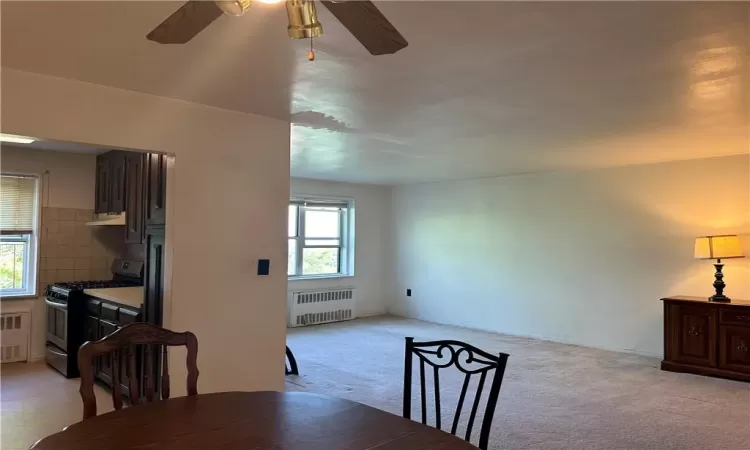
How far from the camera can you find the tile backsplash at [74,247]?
5418mm

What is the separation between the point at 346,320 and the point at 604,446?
17.0 feet

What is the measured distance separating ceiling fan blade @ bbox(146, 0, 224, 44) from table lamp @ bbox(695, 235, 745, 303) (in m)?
5.17

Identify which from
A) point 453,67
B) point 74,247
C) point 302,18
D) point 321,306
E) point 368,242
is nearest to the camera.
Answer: point 302,18

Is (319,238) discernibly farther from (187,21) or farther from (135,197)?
(187,21)

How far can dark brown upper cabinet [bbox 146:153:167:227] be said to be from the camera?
3.64 meters

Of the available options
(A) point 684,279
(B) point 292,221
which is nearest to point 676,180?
(A) point 684,279

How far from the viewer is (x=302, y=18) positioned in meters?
1.37

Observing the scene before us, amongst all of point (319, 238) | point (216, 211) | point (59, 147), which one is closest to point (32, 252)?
point (59, 147)

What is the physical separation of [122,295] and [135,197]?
0.83 meters

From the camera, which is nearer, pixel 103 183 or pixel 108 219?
pixel 108 219

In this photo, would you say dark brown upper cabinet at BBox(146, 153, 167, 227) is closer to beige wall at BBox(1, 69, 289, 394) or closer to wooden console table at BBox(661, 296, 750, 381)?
beige wall at BBox(1, 69, 289, 394)

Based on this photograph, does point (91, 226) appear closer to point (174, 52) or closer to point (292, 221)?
point (292, 221)

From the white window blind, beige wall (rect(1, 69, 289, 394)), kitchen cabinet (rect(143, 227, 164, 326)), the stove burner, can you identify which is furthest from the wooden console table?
the white window blind

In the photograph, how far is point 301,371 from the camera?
5000 millimetres
